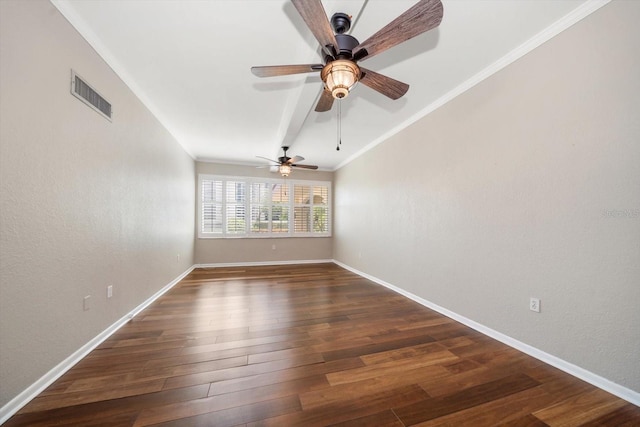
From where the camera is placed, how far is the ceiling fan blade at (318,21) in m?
1.19

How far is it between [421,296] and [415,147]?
6.84 feet

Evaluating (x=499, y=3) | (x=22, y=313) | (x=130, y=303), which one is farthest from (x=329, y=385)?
(x=499, y=3)

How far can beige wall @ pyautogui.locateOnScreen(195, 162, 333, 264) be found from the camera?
224 inches

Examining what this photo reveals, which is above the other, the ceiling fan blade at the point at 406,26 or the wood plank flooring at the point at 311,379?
the ceiling fan blade at the point at 406,26

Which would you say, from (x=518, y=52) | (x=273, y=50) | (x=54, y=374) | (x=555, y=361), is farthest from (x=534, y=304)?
(x=54, y=374)

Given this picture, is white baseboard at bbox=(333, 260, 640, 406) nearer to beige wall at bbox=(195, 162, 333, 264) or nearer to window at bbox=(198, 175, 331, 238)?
beige wall at bbox=(195, 162, 333, 264)

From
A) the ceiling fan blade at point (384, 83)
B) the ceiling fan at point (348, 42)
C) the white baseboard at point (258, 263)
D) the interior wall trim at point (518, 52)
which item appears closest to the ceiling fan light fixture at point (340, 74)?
the ceiling fan at point (348, 42)

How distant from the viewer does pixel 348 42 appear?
1.58 m

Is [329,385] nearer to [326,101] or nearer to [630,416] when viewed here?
[630,416]

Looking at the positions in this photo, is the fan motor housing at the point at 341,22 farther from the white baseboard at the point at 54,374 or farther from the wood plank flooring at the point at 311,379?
the white baseboard at the point at 54,374

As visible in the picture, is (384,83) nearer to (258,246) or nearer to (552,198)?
(552,198)

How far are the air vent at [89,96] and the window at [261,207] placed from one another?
365 cm

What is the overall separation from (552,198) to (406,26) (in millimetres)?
1712

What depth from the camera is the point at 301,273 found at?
5.03 meters
